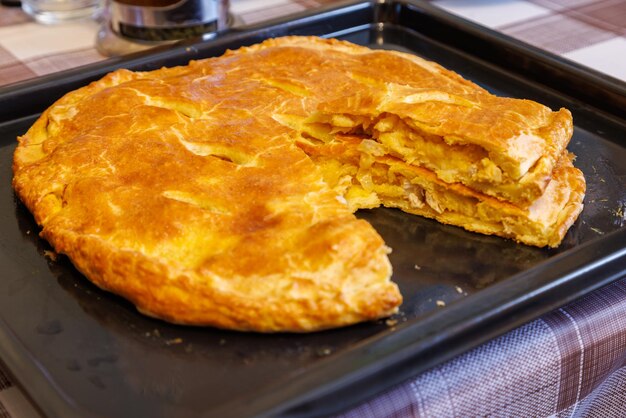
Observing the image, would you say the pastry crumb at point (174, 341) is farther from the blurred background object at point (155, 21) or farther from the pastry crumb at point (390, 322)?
the blurred background object at point (155, 21)

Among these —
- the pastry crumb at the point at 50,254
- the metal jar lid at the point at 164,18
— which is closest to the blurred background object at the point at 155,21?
the metal jar lid at the point at 164,18

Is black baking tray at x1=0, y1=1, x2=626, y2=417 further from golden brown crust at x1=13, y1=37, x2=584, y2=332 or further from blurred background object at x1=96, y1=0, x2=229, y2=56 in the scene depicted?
blurred background object at x1=96, y1=0, x2=229, y2=56

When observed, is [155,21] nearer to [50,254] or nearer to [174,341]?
[50,254]

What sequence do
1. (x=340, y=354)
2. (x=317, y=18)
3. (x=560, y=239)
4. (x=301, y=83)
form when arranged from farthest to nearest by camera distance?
1. (x=317, y=18)
2. (x=301, y=83)
3. (x=560, y=239)
4. (x=340, y=354)

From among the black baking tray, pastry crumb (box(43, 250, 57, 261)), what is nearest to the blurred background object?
the black baking tray

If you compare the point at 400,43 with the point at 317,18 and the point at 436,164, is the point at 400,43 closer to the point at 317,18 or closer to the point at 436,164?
the point at 317,18

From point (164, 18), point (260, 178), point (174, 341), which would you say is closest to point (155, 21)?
point (164, 18)

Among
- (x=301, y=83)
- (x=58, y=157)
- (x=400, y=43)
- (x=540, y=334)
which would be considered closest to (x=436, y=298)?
(x=540, y=334)
